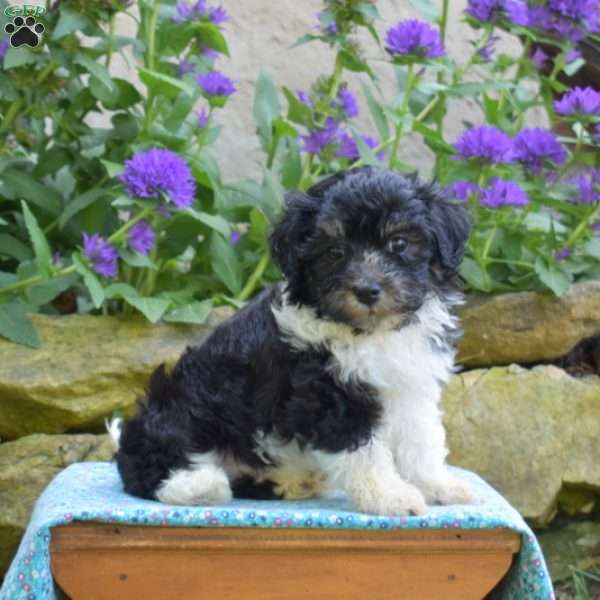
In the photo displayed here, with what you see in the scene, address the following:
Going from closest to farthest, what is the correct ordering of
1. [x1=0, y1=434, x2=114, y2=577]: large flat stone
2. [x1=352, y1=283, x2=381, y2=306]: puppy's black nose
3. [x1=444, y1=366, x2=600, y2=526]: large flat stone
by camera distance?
[x1=352, y1=283, x2=381, y2=306]: puppy's black nose, [x1=0, y1=434, x2=114, y2=577]: large flat stone, [x1=444, y1=366, x2=600, y2=526]: large flat stone

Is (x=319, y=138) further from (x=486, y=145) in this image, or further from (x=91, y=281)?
(x=91, y=281)

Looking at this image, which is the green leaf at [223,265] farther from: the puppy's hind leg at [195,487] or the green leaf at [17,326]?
the puppy's hind leg at [195,487]

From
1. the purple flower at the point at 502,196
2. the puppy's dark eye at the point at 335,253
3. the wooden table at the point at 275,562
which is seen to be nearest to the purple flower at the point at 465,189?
the purple flower at the point at 502,196

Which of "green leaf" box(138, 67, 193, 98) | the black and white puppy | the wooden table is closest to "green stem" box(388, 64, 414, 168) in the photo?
"green leaf" box(138, 67, 193, 98)

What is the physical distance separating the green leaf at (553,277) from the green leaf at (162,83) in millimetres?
2075

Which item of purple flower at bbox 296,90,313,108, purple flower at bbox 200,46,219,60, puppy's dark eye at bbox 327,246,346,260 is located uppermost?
puppy's dark eye at bbox 327,246,346,260

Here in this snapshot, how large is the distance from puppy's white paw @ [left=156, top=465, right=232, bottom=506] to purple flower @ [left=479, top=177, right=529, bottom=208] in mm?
2358

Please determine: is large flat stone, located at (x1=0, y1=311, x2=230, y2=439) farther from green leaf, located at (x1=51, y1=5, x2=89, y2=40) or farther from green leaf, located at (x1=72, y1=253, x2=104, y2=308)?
green leaf, located at (x1=51, y1=5, x2=89, y2=40)

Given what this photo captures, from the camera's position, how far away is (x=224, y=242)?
562 cm

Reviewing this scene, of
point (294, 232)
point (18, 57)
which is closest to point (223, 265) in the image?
point (18, 57)

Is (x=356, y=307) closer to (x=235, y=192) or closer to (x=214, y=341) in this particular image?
(x=214, y=341)

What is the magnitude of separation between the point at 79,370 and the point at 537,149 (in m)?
2.68

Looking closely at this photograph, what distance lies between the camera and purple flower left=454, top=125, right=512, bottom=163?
5.32 m

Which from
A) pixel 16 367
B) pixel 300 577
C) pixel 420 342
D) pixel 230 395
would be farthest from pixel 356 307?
pixel 16 367
